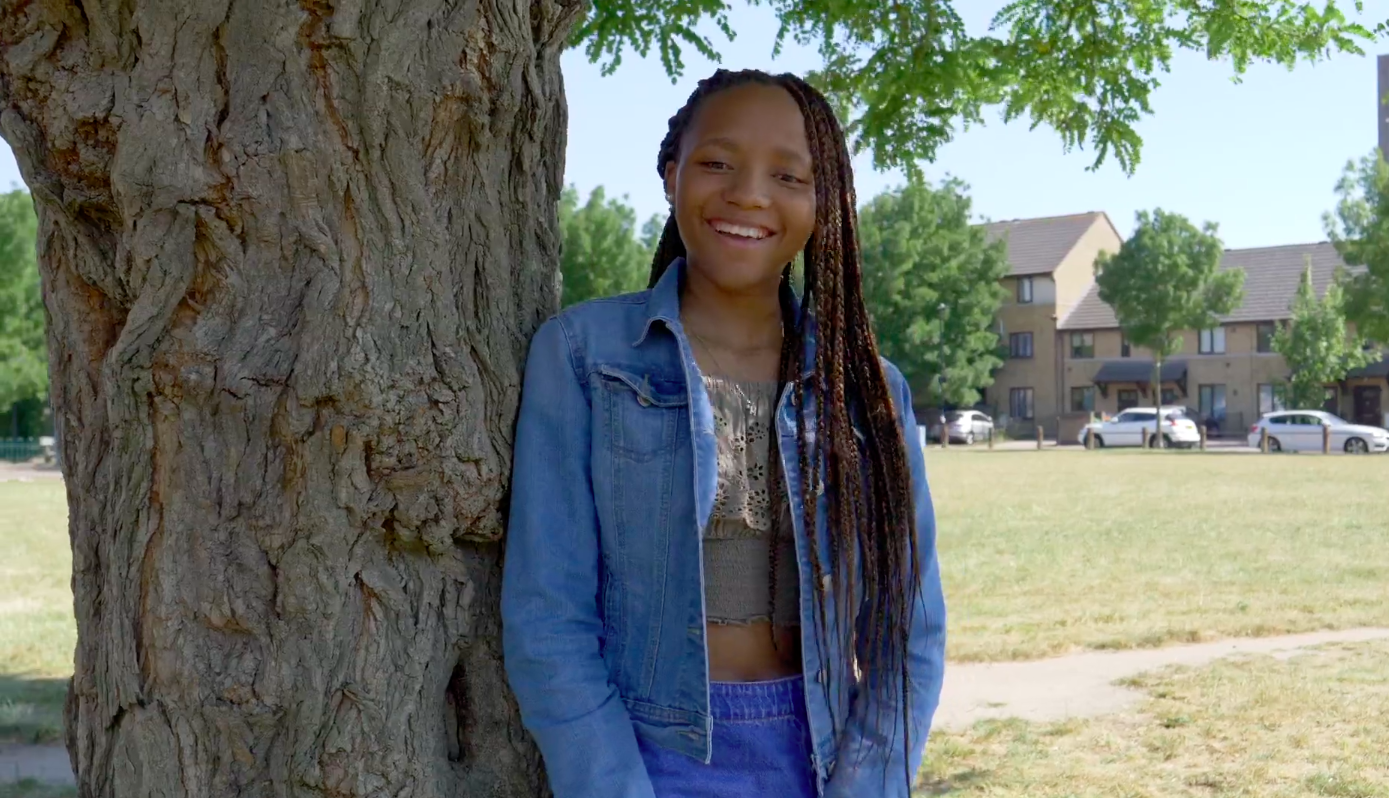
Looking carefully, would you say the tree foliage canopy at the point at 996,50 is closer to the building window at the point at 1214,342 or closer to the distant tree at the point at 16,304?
the distant tree at the point at 16,304

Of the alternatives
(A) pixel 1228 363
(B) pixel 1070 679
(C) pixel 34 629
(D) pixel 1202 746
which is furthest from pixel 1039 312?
(D) pixel 1202 746

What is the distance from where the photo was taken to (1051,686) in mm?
7500

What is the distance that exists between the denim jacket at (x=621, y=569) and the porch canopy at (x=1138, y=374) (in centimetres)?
5621

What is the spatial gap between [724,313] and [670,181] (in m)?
0.32

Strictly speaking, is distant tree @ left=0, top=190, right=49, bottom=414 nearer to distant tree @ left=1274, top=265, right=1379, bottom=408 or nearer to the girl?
distant tree @ left=1274, top=265, right=1379, bottom=408

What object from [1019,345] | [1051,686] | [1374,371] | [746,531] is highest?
[1019,345]

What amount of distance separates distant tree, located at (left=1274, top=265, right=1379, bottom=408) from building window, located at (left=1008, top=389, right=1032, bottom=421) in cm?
1301

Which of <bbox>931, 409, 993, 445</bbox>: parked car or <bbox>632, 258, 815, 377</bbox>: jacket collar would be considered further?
<bbox>931, 409, 993, 445</bbox>: parked car

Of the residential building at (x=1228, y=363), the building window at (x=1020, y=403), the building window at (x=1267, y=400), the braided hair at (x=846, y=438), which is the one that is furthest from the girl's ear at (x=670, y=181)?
the building window at (x=1020, y=403)

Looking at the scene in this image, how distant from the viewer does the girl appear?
7.46 ft

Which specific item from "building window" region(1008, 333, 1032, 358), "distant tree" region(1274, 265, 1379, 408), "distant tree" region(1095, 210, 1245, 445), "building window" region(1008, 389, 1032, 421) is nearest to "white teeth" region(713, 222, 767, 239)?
"distant tree" region(1095, 210, 1245, 445)

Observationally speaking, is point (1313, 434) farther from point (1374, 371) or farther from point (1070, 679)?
point (1070, 679)

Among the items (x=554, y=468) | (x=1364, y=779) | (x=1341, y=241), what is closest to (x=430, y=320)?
(x=554, y=468)

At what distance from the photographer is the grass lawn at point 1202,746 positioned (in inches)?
218
